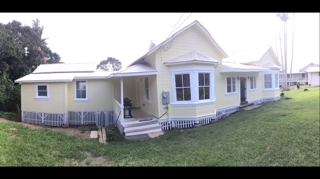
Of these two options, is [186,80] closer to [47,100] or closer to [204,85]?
[204,85]

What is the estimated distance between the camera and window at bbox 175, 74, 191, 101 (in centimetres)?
875

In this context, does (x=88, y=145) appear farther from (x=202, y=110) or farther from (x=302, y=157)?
(x=302, y=157)

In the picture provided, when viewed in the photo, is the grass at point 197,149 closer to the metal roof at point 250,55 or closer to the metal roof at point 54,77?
the metal roof at point 54,77

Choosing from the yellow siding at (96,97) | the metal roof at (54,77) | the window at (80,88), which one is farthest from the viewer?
the window at (80,88)

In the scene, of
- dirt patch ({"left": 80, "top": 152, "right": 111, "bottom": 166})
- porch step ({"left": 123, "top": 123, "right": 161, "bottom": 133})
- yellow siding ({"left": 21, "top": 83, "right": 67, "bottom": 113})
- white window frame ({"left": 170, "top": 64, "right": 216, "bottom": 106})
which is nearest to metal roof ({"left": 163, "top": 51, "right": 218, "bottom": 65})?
white window frame ({"left": 170, "top": 64, "right": 216, "bottom": 106})

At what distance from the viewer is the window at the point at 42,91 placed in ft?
36.9

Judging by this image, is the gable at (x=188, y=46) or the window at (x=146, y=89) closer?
the gable at (x=188, y=46)

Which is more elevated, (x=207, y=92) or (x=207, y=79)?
(x=207, y=79)

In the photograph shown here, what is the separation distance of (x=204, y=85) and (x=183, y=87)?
1.15 m

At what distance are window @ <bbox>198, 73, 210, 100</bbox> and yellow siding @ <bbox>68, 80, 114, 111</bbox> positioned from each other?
5972mm

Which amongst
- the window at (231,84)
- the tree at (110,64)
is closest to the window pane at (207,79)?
the window at (231,84)

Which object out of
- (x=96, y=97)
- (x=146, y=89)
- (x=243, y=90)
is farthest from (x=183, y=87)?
(x=243, y=90)

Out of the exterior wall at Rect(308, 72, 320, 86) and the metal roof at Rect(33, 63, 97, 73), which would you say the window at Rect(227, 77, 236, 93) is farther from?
the exterior wall at Rect(308, 72, 320, 86)

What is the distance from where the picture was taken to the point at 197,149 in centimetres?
549
